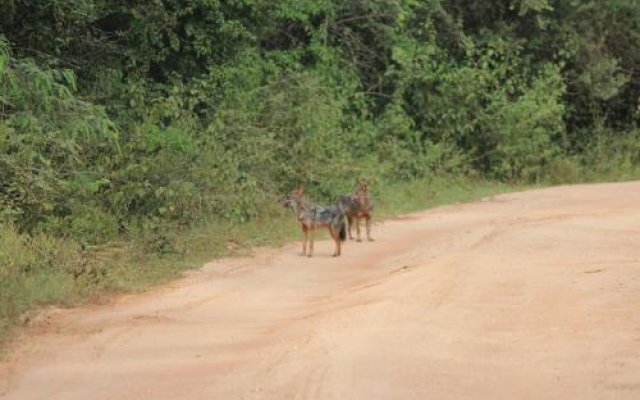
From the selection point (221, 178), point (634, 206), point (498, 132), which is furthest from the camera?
point (498, 132)

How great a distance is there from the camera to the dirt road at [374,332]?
7.21 metres

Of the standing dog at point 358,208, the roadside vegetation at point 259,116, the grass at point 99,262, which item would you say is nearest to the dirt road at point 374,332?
the grass at point 99,262

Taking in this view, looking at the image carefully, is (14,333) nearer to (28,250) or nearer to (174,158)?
(28,250)

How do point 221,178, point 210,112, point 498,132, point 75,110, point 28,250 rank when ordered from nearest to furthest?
point 28,250 < point 75,110 < point 221,178 < point 210,112 < point 498,132

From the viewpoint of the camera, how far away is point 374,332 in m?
8.57

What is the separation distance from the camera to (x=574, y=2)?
1057 inches

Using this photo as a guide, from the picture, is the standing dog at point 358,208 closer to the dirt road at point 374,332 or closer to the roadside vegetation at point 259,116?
the roadside vegetation at point 259,116

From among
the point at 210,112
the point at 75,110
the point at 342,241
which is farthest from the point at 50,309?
the point at 210,112

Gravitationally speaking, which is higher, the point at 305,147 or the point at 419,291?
the point at 305,147

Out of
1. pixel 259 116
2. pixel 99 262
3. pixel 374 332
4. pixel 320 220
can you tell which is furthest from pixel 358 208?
pixel 374 332

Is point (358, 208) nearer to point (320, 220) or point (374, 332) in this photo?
point (320, 220)

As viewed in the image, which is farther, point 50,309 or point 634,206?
point 634,206

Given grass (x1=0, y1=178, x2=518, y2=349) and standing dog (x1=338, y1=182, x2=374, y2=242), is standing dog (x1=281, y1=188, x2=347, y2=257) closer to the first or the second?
grass (x1=0, y1=178, x2=518, y2=349)

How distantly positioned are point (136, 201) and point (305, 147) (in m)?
5.13
